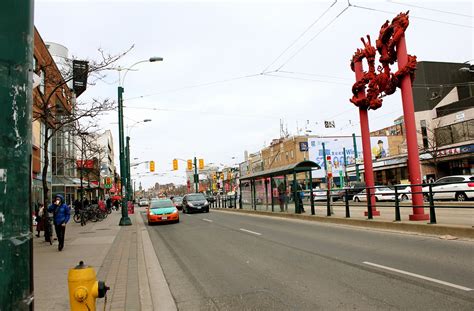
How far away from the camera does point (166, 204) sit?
76.9 feet

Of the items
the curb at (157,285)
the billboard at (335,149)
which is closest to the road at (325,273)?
the curb at (157,285)

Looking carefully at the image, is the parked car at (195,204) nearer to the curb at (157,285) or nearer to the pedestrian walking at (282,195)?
the pedestrian walking at (282,195)

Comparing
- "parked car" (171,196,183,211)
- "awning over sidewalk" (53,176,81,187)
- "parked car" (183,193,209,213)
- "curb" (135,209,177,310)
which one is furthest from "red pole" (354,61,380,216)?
"awning over sidewalk" (53,176,81,187)

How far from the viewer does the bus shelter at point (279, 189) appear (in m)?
21.1

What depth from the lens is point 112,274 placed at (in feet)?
27.1

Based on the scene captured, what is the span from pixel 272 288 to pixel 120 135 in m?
17.8

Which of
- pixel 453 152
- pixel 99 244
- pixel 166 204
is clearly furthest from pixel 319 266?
pixel 453 152

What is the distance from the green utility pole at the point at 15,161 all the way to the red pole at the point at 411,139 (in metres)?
12.8

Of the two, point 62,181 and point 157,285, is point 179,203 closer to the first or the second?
point 62,181

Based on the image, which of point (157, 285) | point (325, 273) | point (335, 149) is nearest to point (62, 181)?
point (157, 285)

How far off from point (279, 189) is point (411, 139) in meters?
10.6

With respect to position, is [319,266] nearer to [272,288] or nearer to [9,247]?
[272,288]

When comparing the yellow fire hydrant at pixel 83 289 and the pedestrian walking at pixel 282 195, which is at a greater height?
the pedestrian walking at pixel 282 195

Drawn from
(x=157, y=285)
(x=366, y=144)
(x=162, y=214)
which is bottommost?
(x=157, y=285)
